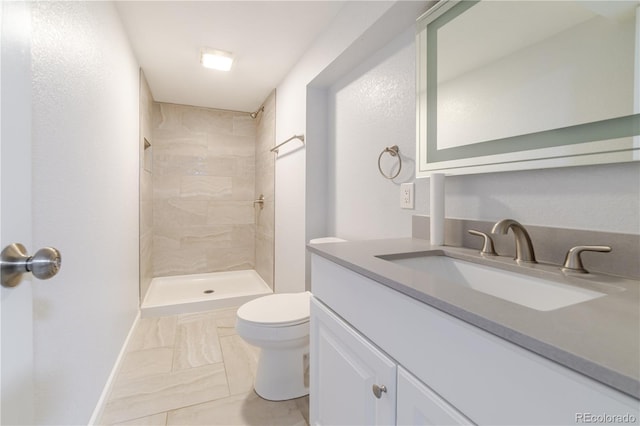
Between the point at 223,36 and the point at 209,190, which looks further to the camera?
the point at 209,190

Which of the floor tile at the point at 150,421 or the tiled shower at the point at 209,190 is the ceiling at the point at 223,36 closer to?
the tiled shower at the point at 209,190

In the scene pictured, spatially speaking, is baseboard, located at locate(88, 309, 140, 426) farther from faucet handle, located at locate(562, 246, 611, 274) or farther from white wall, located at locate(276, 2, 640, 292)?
faucet handle, located at locate(562, 246, 611, 274)

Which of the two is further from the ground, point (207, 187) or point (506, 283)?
point (207, 187)

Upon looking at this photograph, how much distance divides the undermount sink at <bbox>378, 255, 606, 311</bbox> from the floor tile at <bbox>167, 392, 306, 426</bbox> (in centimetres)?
97

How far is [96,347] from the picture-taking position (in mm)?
1351

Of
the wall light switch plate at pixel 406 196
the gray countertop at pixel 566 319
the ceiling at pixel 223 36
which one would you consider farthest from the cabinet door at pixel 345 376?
the ceiling at pixel 223 36

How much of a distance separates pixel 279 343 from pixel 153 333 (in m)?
1.36

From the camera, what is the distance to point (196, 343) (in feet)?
6.85

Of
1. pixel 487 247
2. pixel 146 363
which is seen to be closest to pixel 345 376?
pixel 487 247

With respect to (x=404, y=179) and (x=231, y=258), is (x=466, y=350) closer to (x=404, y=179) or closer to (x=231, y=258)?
(x=404, y=179)

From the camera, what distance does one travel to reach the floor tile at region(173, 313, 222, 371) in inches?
72.9

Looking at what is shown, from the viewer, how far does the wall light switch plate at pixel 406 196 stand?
138cm

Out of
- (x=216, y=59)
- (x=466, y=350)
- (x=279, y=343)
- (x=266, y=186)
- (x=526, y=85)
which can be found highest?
(x=216, y=59)

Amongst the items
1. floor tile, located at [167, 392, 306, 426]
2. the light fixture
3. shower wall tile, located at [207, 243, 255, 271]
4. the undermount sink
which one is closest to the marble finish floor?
floor tile, located at [167, 392, 306, 426]
